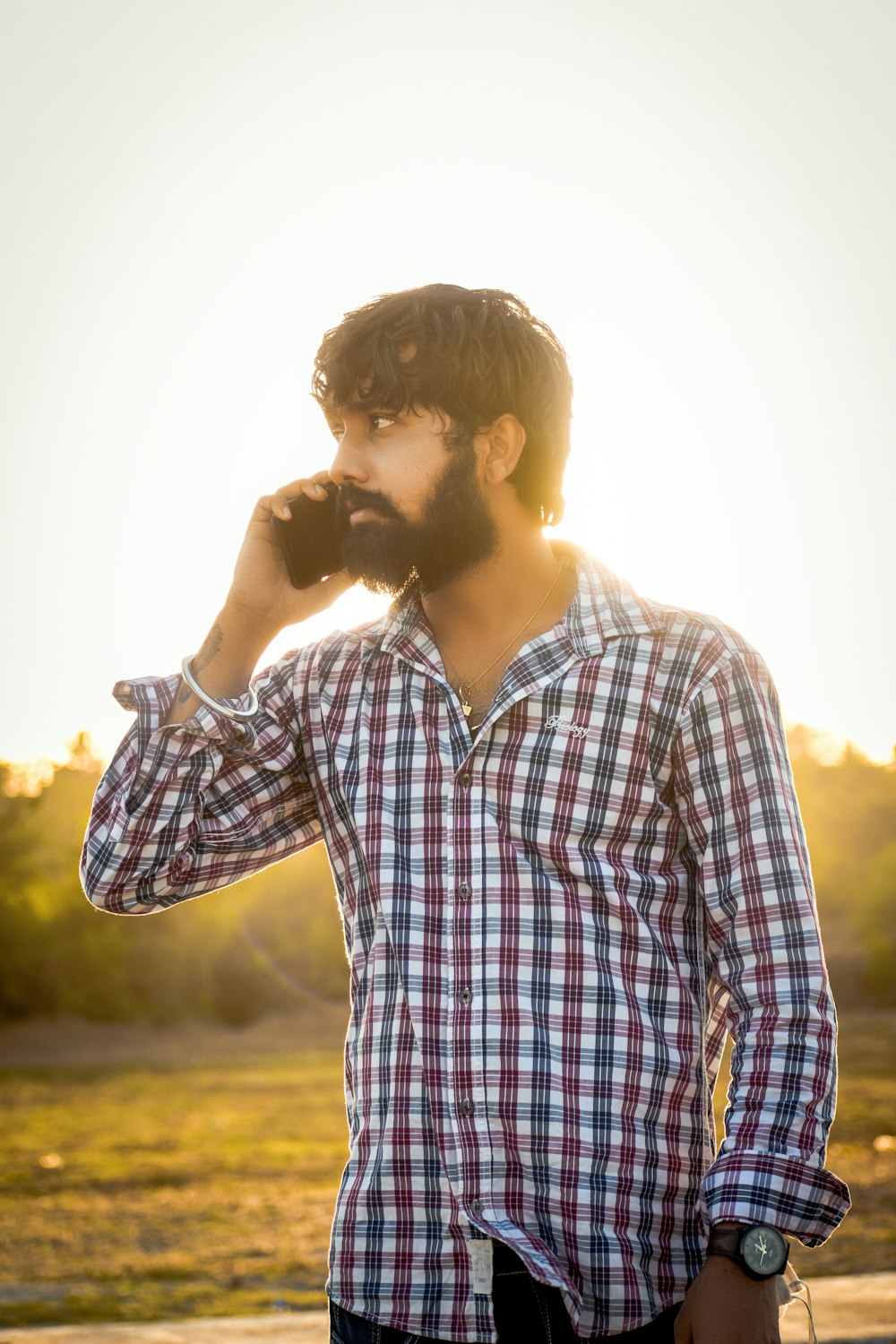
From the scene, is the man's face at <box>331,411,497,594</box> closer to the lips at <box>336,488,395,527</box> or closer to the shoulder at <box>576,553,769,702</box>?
the lips at <box>336,488,395,527</box>

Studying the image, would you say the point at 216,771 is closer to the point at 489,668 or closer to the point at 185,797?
the point at 185,797

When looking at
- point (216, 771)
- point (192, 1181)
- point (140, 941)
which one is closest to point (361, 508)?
point (216, 771)

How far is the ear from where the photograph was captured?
2.13 metres

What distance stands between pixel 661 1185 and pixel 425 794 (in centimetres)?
66

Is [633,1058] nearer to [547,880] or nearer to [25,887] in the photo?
[547,880]

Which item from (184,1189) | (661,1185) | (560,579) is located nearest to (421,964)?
(661,1185)

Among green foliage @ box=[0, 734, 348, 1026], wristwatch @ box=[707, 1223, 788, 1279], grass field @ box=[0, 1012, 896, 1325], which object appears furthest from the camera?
green foliage @ box=[0, 734, 348, 1026]

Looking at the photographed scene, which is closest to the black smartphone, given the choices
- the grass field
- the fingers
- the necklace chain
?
the fingers

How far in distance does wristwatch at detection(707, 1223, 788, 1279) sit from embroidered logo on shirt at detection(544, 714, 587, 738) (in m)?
0.72

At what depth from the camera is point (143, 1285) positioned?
6508mm

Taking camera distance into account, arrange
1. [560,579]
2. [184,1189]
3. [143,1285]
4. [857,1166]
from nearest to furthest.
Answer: [560,579] → [143,1285] → [184,1189] → [857,1166]

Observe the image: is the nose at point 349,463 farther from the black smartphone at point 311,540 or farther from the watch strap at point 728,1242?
the watch strap at point 728,1242

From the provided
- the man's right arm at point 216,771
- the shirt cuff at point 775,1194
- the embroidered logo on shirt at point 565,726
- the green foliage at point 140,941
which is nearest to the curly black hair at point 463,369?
the man's right arm at point 216,771

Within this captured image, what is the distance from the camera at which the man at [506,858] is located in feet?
5.46
